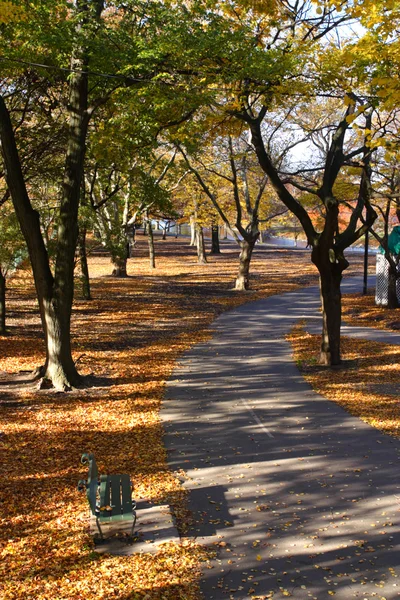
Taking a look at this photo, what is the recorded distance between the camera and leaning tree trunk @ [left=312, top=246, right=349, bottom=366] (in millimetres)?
13836

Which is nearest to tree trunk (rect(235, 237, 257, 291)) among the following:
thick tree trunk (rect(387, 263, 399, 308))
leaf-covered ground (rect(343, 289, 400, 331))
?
leaf-covered ground (rect(343, 289, 400, 331))

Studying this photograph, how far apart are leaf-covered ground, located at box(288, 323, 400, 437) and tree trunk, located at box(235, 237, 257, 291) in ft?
36.7

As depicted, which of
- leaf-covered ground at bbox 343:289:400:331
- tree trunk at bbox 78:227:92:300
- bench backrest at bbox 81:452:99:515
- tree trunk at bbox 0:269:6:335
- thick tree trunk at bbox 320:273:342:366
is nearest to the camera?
bench backrest at bbox 81:452:99:515

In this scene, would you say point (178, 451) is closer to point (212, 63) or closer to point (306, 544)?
point (306, 544)

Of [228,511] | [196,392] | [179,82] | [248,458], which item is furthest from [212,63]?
[228,511]

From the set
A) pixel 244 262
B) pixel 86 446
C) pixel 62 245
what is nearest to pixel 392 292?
pixel 244 262

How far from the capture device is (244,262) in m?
29.8

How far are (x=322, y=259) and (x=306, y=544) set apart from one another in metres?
8.68

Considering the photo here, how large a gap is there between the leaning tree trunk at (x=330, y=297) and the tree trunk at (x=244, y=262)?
15139 mm

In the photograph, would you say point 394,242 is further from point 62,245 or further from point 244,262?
point 62,245

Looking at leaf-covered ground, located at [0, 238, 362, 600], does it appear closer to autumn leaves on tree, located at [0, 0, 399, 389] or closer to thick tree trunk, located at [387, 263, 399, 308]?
autumn leaves on tree, located at [0, 0, 399, 389]

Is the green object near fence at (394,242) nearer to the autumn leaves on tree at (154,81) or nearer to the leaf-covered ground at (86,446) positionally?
the leaf-covered ground at (86,446)

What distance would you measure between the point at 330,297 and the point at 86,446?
7.21m

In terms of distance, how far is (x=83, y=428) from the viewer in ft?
32.0
